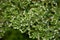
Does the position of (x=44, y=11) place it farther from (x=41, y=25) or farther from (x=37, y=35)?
(x=37, y=35)

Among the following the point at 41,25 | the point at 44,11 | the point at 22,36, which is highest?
the point at 44,11

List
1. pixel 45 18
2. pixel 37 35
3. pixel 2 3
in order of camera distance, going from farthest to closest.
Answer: pixel 2 3, pixel 45 18, pixel 37 35

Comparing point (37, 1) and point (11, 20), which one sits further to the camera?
point (37, 1)

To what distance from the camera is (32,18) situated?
465 cm

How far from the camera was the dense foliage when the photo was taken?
14.8 feet

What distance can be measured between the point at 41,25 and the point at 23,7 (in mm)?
849

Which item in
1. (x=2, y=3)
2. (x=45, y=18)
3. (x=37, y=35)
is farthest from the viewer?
(x=2, y=3)

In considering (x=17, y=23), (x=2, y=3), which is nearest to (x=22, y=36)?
(x=17, y=23)

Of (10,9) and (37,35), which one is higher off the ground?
(10,9)

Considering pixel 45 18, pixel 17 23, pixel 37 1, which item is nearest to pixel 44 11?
pixel 45 18

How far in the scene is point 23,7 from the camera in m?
4.91

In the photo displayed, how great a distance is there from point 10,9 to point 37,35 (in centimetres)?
118

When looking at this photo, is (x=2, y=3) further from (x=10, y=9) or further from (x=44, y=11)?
(x=44, y=11)

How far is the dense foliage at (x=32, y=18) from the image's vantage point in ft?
14.8
